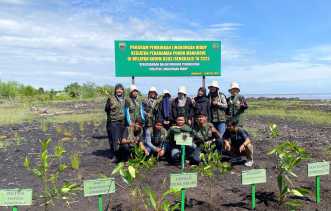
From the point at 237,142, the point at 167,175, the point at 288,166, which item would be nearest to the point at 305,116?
the point at 237,142

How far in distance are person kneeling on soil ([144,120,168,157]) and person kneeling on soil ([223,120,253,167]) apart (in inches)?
51.0

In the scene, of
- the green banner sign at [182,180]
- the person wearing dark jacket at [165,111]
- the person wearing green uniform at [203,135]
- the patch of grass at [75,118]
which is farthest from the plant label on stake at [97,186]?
the patch of grass at [75,118]

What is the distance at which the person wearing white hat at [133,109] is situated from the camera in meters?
7.57

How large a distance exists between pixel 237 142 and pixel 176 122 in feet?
4.38

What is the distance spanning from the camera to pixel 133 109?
7.61 metres

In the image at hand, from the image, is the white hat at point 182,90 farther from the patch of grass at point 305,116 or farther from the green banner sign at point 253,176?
the patch of grass at point 305,116

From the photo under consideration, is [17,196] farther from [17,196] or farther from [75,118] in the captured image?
[75,118]

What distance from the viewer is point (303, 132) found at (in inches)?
466

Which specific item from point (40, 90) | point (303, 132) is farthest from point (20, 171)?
point (40, 90)

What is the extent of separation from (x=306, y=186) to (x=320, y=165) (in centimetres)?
95

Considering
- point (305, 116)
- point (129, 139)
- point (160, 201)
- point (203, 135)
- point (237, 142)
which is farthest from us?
point (305, 116)

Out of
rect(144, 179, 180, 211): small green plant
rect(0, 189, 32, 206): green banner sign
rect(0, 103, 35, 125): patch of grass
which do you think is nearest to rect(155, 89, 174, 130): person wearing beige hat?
rect(144, 179, 180, 211): small green plant

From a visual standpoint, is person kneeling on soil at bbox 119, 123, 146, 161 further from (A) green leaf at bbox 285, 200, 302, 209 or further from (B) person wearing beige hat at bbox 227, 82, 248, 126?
(A) green leaf at bbox 285, 200, 302, 209

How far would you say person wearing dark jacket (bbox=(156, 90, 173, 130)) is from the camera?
24.8 feet
